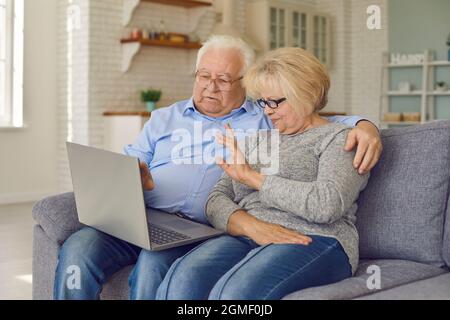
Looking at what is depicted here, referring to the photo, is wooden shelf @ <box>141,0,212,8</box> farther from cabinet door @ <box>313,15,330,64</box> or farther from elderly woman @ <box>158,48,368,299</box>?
elderly woman @ <box>158,48,368,299</box>

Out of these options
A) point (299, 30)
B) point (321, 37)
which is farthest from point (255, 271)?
point (321, 37)

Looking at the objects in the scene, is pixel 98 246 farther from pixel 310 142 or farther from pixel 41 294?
pixel 310 142

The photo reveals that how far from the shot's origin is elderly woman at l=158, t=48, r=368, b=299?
5.54 feet

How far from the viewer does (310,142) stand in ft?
6.34

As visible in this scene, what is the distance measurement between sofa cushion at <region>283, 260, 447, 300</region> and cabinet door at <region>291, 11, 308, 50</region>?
6.04 m

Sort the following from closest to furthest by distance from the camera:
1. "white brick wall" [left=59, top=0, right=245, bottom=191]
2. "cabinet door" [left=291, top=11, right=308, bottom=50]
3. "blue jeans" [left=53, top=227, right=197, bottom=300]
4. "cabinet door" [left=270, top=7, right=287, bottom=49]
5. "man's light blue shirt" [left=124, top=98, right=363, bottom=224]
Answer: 1. "blue jeans" [left=53, top=227, right=197, bottom=300]
2. "man's light blue shirt" [left=124, top=98, right=363, bottom=224]
3. "white brick wall" [left=59, top=0, right=245, bottom=191]
4. "cabinet door" [left=270, top=7, right=287, bottom=49]
5. "cabinet door" [left=291, top=11, right=308, bottom=50]

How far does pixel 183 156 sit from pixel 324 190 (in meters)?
0.78

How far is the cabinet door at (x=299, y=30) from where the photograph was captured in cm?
778

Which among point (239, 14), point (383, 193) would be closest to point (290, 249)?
point (383, 193)

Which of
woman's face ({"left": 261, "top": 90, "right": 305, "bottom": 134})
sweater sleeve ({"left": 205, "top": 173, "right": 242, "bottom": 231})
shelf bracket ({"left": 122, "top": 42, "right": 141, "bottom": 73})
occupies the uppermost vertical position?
shelf bracket ({"left": 122, "top": 42, "right": 141, "bottom": 73})

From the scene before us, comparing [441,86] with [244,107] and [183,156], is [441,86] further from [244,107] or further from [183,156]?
[183,156]

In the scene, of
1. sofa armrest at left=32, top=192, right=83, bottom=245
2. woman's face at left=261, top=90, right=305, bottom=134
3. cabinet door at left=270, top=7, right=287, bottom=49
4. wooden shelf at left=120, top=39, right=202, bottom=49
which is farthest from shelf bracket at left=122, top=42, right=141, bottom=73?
woman's face at left=261, top=90, right=305, bottom=134

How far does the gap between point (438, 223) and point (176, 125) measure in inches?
40.1

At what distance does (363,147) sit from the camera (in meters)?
1.83
